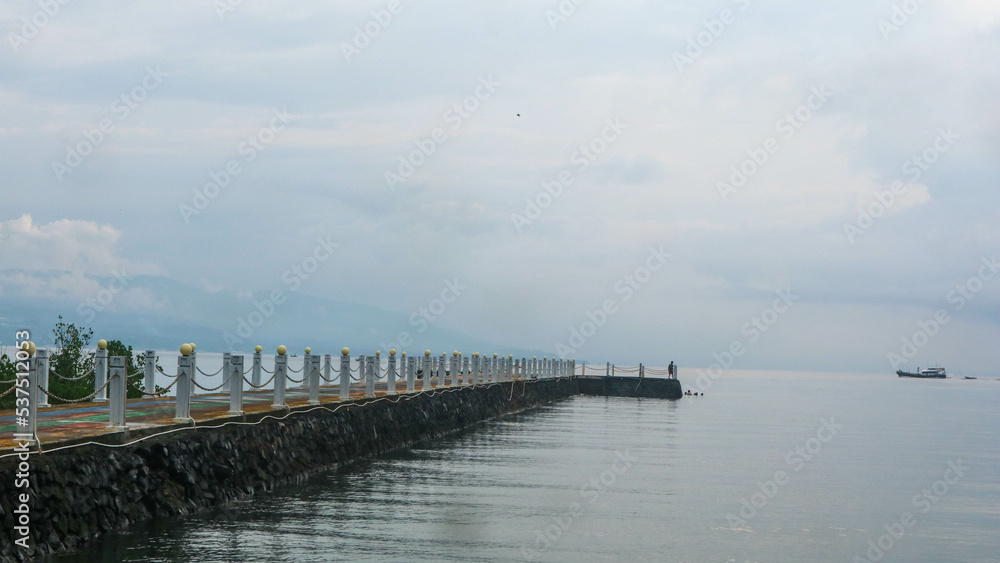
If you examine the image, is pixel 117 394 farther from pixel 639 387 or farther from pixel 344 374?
pixel 639 387

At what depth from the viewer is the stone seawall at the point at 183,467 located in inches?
511

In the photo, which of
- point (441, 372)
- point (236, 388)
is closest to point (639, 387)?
point (441, 372)

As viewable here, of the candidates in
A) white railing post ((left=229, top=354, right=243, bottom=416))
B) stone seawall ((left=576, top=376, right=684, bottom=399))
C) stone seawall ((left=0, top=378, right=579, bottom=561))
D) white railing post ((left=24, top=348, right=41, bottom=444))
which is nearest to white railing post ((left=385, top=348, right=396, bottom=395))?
stone seawall ((left=0, top=378, right=579, bottom=561))

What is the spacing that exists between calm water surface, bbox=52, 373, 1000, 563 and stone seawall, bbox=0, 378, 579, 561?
1.39 ft

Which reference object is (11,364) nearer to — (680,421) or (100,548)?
(100,548)

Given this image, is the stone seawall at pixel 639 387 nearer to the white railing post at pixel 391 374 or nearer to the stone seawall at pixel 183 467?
the white railing post at pixel 391 374

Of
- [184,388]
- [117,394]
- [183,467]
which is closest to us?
[117,394]

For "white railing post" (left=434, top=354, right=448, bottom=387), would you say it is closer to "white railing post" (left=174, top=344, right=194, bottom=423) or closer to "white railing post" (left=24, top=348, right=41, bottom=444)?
"white railing post" (left=174, top=344, right=194, bottom=423)

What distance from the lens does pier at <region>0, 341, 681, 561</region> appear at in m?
13.2

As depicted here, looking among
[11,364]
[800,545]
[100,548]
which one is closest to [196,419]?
[100,548]

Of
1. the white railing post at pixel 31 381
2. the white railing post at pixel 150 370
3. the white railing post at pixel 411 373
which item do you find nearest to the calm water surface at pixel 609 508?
the white railing post at pixel 31 381

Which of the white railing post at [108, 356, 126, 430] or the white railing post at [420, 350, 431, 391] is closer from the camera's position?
the white railing post at [108, 356, 126, 430]

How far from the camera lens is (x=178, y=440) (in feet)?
55.9

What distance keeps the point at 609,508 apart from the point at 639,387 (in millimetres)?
59169
